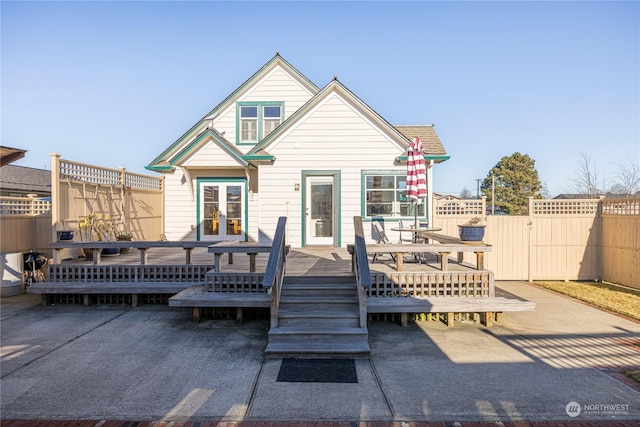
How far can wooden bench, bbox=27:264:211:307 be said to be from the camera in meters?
6.75

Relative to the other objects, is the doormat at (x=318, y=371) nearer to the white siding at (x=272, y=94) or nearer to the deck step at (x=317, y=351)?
the deck step at (x=317, y=351)

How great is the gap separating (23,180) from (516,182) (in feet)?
127

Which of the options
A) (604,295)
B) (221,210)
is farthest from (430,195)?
(221,210)

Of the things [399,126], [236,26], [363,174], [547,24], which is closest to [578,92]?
[547,24]

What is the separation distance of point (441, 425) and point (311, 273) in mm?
3585

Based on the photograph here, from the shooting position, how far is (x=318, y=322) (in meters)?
4.95

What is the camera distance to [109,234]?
969 cm

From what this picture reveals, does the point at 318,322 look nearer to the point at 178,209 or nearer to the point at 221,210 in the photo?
the point at 221,210

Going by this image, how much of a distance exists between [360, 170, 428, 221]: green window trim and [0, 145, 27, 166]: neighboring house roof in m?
7.50

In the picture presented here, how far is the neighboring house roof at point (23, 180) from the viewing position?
19.9m

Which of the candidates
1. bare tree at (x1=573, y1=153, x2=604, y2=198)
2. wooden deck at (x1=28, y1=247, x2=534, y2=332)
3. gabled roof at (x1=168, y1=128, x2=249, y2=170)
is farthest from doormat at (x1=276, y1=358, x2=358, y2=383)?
bare tree at (x1=573, y1=153, x2=604, y2=198)

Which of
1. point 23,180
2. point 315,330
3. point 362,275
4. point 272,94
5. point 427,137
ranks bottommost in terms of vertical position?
point 315,330

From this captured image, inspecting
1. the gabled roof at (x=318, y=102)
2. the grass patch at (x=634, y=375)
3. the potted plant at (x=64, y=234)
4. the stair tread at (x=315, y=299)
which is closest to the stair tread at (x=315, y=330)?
the stair tread at (x=315, y=299)

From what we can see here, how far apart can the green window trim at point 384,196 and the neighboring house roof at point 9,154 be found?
750 centimetres
